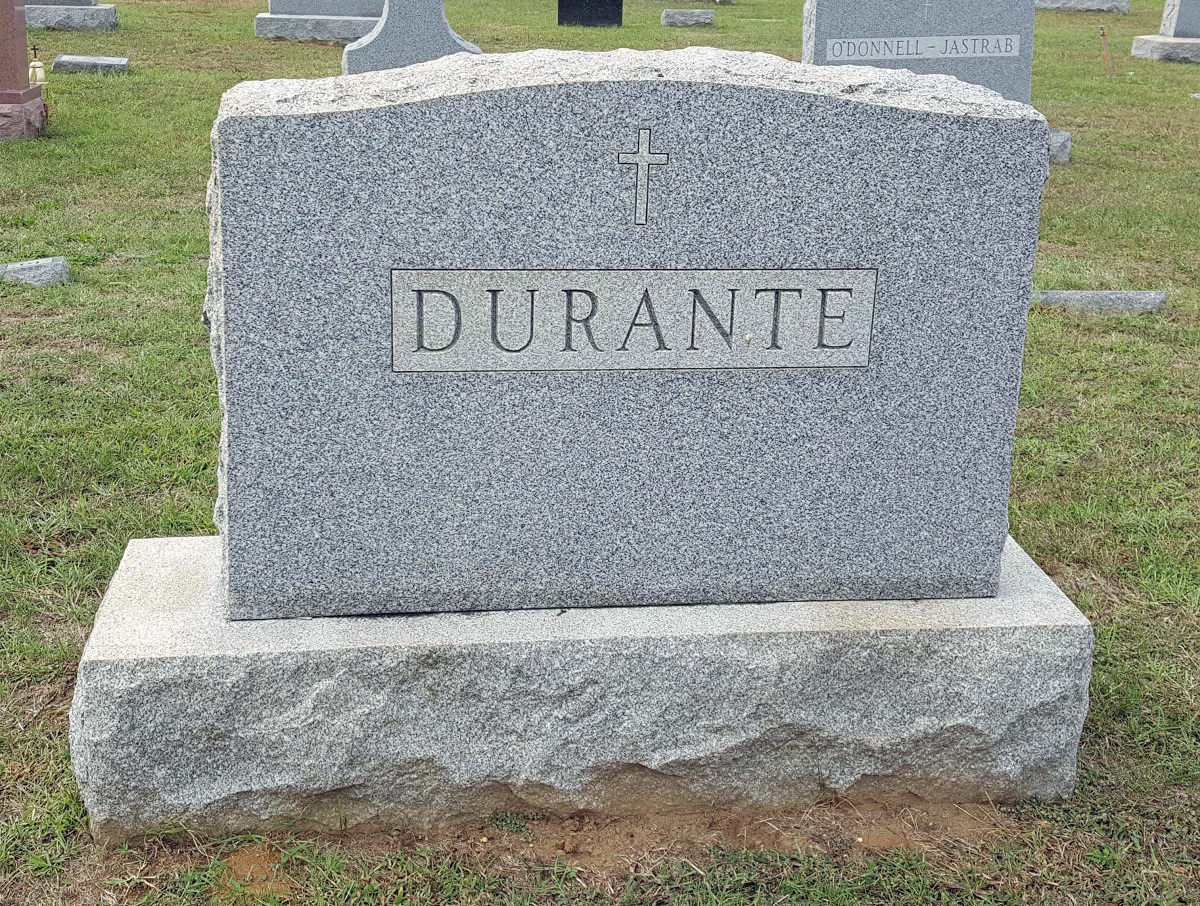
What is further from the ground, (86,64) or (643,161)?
(643,161)

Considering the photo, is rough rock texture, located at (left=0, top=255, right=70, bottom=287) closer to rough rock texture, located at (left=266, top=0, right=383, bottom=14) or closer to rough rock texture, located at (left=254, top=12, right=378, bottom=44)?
rough rock texture, located at (left=254, top=12, right=378, bottom=44)

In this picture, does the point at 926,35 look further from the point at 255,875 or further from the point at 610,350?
the point at 255,875

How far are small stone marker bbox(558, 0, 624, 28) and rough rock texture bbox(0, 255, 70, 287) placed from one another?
1200 cm

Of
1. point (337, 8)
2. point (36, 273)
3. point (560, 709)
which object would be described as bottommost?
point (560, 709)

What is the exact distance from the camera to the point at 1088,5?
20344 mm

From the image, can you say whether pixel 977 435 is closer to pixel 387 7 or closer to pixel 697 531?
pixel 697 531

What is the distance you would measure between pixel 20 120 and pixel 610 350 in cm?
766

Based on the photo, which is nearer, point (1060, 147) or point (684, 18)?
point (1060, 147)

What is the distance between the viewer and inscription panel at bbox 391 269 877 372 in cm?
245

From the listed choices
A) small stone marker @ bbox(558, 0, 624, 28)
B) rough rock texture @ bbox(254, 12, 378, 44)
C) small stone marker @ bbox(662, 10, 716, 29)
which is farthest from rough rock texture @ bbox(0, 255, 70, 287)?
small stone marker @ bbox(662, 10, 716, 29)

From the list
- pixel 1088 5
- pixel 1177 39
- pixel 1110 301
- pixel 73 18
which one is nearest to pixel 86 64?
pixel 73 18

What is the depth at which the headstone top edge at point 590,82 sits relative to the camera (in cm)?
236

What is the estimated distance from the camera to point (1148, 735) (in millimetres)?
2920

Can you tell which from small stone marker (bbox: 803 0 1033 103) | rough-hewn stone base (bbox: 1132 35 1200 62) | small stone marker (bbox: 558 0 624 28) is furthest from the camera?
small stone marker (bbox: 558 0 624 28)
